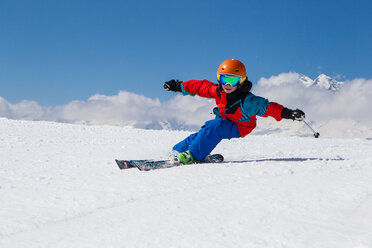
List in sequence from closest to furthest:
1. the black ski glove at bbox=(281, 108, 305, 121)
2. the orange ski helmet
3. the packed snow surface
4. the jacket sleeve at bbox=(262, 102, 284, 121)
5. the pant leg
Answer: the packed snow surface < the black ski glove at bbox=(281, 108, 305, 121) < the jacket sleeve at bbox=(262, 102, 284, 121) < the orange ski helmet < the pant leg

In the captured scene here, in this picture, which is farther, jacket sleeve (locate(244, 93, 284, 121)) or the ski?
jacket sleeve (locate(244, 93, 284, 121))

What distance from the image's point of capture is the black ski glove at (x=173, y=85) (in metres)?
4.81

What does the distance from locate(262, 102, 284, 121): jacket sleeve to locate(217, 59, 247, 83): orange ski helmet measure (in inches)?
19.0

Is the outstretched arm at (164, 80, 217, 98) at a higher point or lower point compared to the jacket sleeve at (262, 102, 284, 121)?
higher

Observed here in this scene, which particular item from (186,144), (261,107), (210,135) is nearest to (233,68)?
(261,107)

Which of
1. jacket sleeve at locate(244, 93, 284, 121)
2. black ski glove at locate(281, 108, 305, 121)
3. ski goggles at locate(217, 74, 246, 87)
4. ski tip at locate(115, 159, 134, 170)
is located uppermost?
ski goggles at locate(217, 74, 246, 87)

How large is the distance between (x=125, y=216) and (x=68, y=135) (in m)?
4.82

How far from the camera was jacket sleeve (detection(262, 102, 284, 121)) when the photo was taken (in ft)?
12.9

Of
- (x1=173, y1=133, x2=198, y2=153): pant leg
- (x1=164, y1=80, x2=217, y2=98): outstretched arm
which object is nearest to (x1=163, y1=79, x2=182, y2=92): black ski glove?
(x1=164, y1=80, x2=217, y2=98): outstretched arm

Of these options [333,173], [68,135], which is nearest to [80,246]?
[333,173]

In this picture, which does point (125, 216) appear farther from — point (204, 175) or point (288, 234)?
point (204, 175)

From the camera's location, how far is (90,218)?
1.96 m

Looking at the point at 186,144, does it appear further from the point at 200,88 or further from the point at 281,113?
the point at 281,113

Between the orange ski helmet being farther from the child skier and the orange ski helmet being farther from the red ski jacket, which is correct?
the red ski jacket
